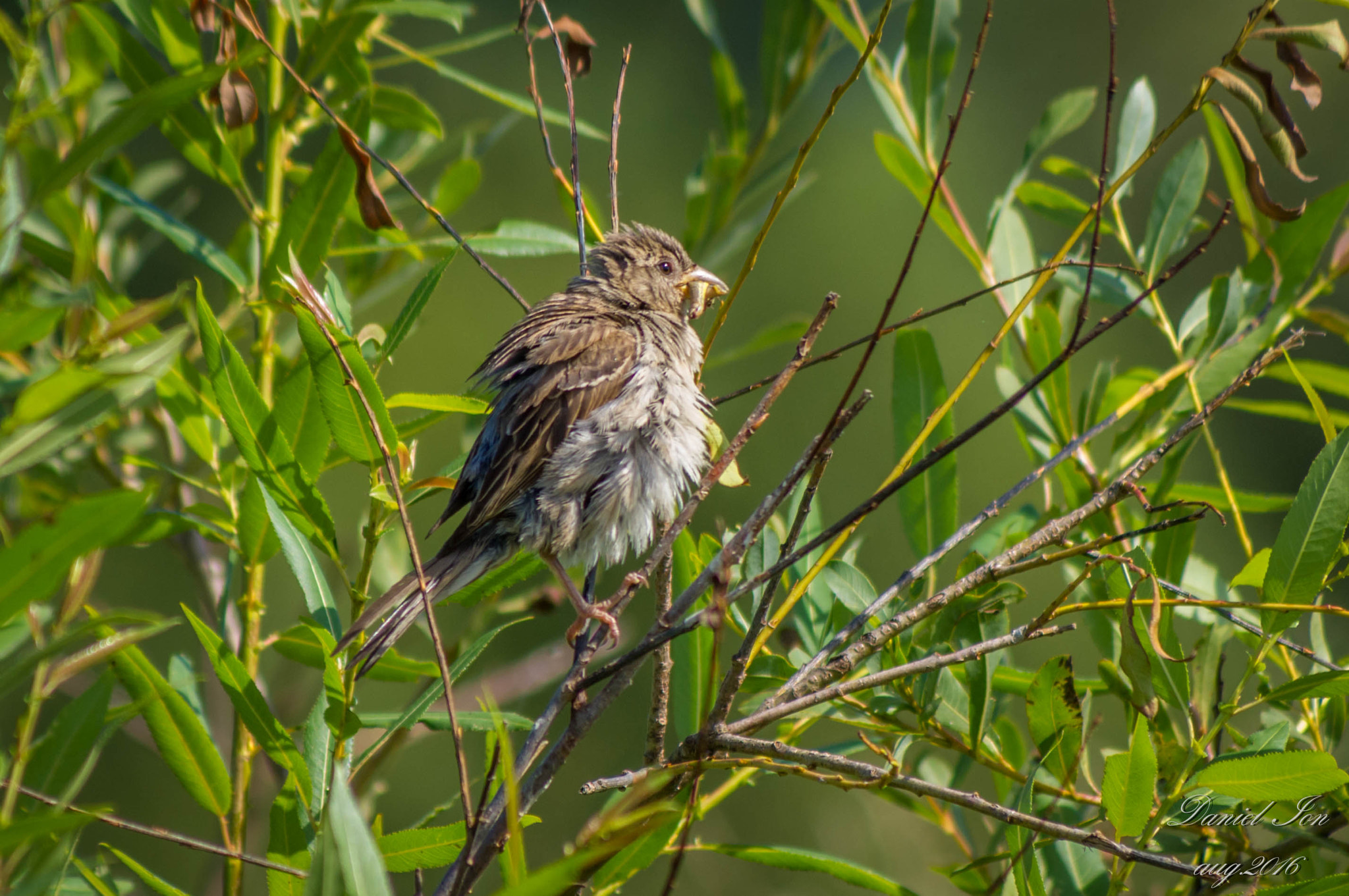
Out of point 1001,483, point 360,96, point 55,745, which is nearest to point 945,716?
point 55,745

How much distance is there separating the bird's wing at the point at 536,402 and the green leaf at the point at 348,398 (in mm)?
1291

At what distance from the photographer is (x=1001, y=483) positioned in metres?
8.89

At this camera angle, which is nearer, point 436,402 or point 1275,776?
point 1275,776

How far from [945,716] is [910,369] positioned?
33.8 inches

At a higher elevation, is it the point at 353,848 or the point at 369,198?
the point at 369,198

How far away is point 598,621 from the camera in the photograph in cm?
322

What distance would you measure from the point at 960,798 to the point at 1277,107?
1.50 m

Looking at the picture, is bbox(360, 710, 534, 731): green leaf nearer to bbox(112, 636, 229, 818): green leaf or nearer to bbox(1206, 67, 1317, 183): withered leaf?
bbox(112, 636, 229, 818): green leaf

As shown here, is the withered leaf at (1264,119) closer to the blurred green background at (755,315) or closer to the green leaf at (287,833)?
the green leaf at (287,833)

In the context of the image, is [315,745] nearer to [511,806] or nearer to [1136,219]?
[511,806]

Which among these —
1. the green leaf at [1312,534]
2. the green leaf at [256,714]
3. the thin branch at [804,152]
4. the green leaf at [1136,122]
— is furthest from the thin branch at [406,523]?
the green leaf at [1136,122]

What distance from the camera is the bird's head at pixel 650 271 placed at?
14.7ft

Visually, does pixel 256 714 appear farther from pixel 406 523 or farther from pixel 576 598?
pixel 576 598

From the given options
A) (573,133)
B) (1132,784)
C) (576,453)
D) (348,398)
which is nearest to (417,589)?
(348,398)
